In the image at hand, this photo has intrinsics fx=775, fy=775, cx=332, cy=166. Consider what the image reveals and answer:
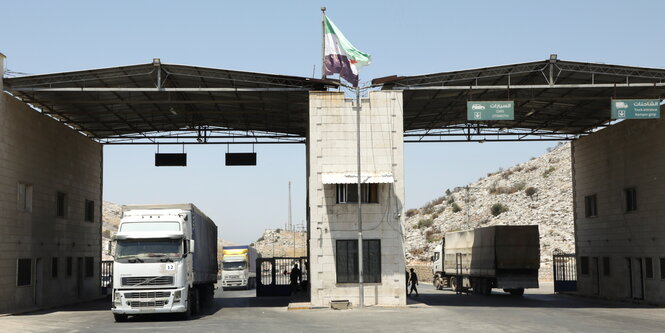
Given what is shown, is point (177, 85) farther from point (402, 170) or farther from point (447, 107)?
point (447, 107)

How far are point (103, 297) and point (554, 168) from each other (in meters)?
89.6

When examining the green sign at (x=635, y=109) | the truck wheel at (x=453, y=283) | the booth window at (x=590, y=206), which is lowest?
the truck wheel at (x=453, y=283)

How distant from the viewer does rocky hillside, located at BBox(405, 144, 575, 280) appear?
320ft

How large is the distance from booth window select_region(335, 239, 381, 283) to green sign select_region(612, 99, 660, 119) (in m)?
11.8

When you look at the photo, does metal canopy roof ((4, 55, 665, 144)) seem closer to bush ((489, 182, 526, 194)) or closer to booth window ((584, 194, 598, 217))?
booth window ((584, 194, 598, 217))

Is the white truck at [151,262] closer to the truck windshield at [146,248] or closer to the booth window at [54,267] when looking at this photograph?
the truck windshield at [146,248]

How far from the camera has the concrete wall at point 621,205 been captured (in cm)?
3731

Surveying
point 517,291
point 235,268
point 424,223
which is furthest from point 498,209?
point 517,291

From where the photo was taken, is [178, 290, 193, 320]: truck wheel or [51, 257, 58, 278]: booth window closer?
[178, 290, 193, 320]: truck wheel

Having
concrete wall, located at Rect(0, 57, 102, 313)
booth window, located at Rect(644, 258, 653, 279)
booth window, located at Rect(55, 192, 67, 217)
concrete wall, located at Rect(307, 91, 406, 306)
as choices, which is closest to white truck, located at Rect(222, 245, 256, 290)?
concrete wall, located at Rect(0, 57, 102, 313)

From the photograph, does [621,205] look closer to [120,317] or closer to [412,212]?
[120,317]

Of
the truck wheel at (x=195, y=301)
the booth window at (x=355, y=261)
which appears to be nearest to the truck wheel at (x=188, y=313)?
the truck wheel at (x=195, y=301)

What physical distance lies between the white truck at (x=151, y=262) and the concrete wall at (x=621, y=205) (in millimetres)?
22570

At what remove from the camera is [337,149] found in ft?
115
